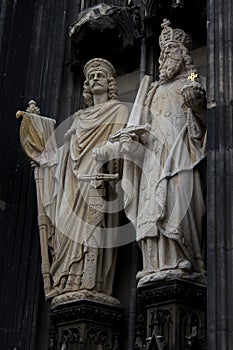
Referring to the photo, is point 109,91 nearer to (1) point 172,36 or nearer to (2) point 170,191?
(1) point 172,36

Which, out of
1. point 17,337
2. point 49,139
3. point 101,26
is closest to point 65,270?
point 17,337

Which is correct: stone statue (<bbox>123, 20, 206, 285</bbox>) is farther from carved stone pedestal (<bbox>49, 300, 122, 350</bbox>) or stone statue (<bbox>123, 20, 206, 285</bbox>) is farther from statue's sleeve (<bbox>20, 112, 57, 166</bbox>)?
statue's sleeve (<bbox>20, 112, 57, 166</bbox>)

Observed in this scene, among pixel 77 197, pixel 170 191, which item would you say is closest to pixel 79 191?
pixel 77 197

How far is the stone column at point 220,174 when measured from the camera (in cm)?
650

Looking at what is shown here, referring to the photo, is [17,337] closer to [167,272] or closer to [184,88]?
[167,272]

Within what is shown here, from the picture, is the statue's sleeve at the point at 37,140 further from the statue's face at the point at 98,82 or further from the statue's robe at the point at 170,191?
the statue's robe at the point at 170,191

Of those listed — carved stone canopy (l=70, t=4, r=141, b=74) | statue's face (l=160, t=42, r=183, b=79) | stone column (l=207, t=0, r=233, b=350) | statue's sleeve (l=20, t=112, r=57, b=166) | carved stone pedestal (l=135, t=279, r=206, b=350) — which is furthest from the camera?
carved stone canopy (l=70, t=4, r=141, b=74)

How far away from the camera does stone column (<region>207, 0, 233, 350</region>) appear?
650 centimetres

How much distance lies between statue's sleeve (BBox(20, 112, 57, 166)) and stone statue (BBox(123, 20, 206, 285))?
42.6 inches

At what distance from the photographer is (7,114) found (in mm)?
9109

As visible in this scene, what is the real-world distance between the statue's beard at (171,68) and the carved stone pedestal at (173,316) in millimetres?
2009

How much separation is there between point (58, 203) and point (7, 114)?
1224 mm

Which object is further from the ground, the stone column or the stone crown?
the stone crown

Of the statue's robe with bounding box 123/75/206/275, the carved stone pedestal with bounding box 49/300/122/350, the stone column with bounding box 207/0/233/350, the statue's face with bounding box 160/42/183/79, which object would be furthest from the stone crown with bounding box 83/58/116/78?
the carved stone pedestal with bounding box 49/300/122/350
